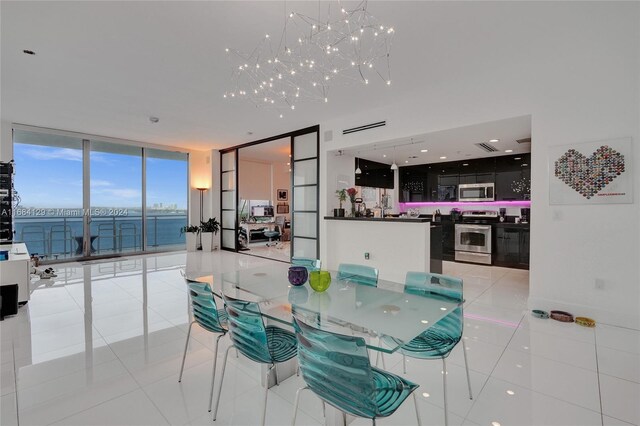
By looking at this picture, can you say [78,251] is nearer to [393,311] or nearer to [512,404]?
[393,311]

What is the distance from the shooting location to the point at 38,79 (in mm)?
3973

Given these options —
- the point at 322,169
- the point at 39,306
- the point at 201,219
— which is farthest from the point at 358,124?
the point at 201,219

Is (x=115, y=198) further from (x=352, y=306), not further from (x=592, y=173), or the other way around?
(x=592, y=173)

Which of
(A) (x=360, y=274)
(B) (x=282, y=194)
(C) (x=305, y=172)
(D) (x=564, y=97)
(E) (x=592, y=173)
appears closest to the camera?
(A) (x=360, y=274)

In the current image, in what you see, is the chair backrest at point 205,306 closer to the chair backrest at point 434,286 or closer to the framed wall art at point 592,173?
the chair backrest at point 434,286

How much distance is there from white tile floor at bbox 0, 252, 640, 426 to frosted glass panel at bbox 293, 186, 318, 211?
126 inches

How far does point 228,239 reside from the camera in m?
8.68

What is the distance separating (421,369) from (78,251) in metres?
8.03

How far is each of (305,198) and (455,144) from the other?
119 inches

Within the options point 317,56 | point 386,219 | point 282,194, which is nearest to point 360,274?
point 317,56

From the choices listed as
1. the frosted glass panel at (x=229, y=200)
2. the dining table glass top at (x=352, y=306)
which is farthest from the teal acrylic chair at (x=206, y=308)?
the frosted glass panel at (x=229, y=200)

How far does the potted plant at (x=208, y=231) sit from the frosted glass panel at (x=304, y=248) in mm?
3081

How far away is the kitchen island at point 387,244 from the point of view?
4691mm

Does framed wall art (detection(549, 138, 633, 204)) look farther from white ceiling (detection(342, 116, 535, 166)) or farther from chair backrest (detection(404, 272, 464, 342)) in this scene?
chair backrest (detection(404, 272, 464, 342))
